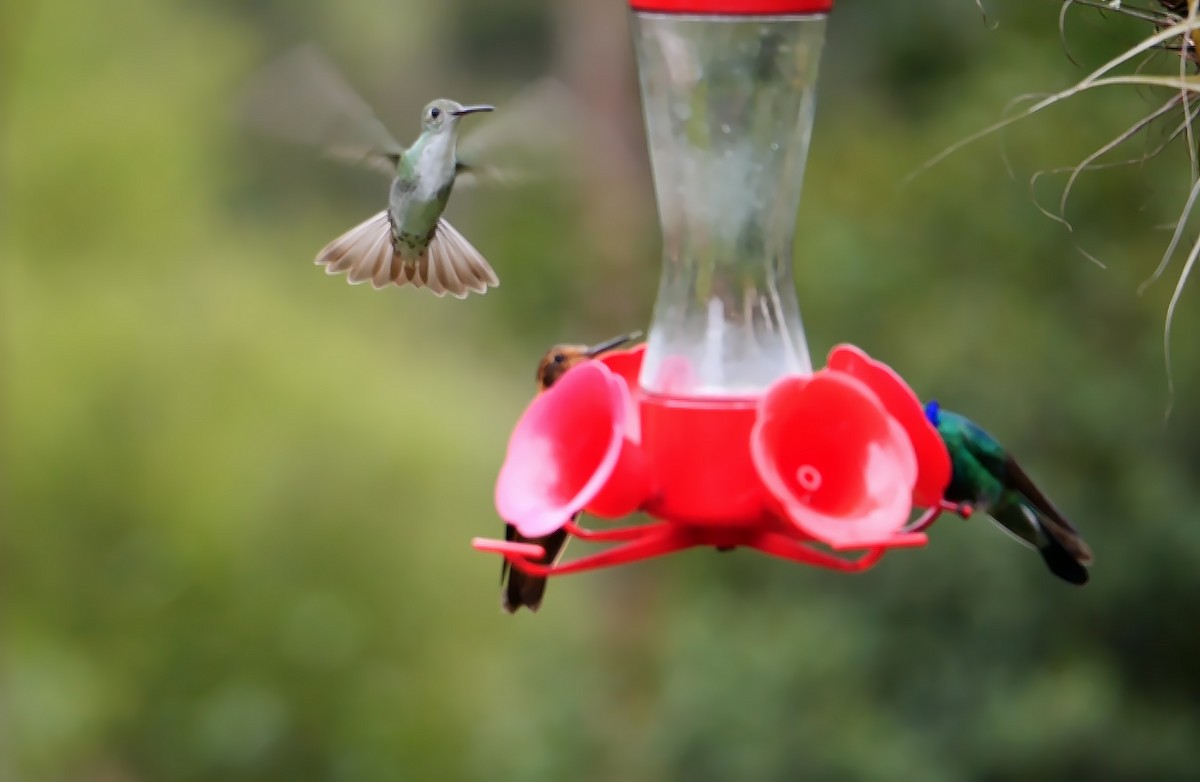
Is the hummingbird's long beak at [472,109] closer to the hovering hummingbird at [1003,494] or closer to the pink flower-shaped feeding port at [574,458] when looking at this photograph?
the pink flower-shaped feeding port at [574,458]

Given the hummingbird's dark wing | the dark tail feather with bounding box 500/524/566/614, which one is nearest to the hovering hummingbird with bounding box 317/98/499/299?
the dark tail feather with bounding box 500/524/566/614

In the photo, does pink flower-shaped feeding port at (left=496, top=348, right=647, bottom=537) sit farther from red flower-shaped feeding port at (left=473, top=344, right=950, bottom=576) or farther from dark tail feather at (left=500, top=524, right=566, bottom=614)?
dark tail feather at (left=500, top=524, right=566, bottom=614)

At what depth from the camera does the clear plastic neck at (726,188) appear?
7.70ft

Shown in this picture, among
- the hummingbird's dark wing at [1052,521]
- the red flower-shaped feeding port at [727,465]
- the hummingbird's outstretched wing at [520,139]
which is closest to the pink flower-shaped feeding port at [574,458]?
the red flower-shaped feeding port at [727,465]

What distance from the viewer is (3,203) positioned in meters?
7.40

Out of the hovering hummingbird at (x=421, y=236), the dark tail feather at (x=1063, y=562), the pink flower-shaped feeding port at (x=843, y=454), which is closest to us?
the pink flower-shaped feeding port at (x=843, y=454)

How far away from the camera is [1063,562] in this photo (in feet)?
8.48

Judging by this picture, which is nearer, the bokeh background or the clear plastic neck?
the clear plastic neck

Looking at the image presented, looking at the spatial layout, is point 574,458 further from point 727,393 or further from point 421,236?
point 421,236

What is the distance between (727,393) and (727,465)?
15 cm

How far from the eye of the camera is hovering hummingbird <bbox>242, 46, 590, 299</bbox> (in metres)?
2.50

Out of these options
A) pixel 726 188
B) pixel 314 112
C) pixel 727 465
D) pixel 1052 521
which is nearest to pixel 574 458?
pixel 727 465

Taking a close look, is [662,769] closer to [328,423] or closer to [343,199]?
[328,423]

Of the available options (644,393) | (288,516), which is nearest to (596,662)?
(288,516)
